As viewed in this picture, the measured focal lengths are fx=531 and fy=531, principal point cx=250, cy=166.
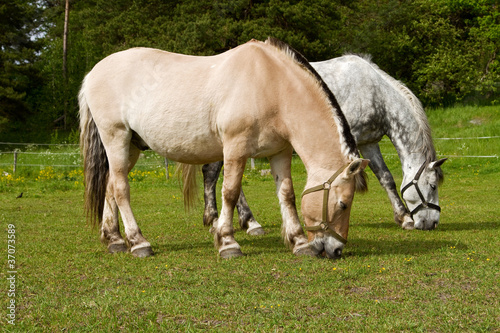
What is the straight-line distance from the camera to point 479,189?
1294 cm

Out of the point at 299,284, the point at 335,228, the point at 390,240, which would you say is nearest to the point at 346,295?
the point at 299,284

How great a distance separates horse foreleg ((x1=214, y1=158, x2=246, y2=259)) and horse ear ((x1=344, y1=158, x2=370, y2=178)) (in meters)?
1.06

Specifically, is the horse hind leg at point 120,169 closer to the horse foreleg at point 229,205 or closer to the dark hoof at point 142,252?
the dark hoof at point 142,252

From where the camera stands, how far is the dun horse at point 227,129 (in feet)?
16.6

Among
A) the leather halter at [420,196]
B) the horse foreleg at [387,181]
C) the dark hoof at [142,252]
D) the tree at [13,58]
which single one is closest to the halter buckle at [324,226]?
the dark hoof at [142,252]

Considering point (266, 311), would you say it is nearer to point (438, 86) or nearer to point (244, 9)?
point (244, 9)

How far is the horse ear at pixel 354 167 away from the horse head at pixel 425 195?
7.93 feet

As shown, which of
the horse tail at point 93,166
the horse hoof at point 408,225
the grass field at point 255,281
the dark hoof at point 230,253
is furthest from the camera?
the horse hoof at point 408,225

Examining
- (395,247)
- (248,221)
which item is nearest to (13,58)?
(248,221)

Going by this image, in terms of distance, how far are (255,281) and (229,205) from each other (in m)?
1.21

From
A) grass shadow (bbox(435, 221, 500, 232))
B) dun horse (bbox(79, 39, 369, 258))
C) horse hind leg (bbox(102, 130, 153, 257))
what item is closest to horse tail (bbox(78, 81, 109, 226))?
dun horse (bbox(79, 39, 369, 258))

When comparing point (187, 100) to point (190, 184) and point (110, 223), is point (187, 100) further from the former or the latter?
point (190, 184)

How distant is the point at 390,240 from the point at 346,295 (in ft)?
8.59

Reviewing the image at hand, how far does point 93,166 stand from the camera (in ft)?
20.4
